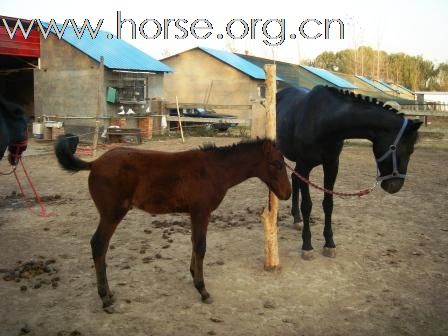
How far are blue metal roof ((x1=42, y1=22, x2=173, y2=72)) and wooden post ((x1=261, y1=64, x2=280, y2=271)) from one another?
1522 centimetres

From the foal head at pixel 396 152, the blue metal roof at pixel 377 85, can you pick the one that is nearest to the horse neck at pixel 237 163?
the foal head at pixel 396 152

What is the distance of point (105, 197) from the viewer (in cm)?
395

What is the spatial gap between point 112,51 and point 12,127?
16.5m

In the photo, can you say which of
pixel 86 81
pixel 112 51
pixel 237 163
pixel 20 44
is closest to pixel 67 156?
pixel 237 163

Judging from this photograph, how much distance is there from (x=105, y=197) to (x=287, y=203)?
15.9ft

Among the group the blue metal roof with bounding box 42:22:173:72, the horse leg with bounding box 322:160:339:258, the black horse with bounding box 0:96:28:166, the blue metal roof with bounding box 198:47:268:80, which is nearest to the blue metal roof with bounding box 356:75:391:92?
the blue metal roof with bounding box 198:47:268:80

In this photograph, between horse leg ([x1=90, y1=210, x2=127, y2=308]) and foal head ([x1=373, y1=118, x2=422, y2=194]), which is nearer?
horse leg ([x1=90, y1=210, x2=127, y2=308])

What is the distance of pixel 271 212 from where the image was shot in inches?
197

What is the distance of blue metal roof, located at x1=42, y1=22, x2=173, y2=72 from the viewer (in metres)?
19.5

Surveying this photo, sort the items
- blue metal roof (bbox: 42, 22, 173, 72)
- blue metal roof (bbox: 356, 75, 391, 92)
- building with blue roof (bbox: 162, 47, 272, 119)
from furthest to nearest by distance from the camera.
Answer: blue metal roof (bbox: 356, 75, 391, 92)
building with blue roof (bbox: 162, 47, 272, 119)
blue metal roof (bbox: 42, 22, 173, 72)

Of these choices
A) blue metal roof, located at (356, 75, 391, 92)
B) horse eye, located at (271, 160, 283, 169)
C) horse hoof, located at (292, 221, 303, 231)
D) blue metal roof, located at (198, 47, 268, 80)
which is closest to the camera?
horse eye, located at (271, 160, 283, 169)

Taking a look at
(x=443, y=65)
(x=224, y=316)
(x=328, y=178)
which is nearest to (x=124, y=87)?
(x=328, y=178)

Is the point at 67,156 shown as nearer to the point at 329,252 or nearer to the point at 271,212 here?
the point at 271,212

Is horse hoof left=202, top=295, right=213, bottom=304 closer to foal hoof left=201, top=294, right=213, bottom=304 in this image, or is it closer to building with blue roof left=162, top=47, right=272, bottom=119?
foal hoof left=201, top=294, right=213, bottom=304
